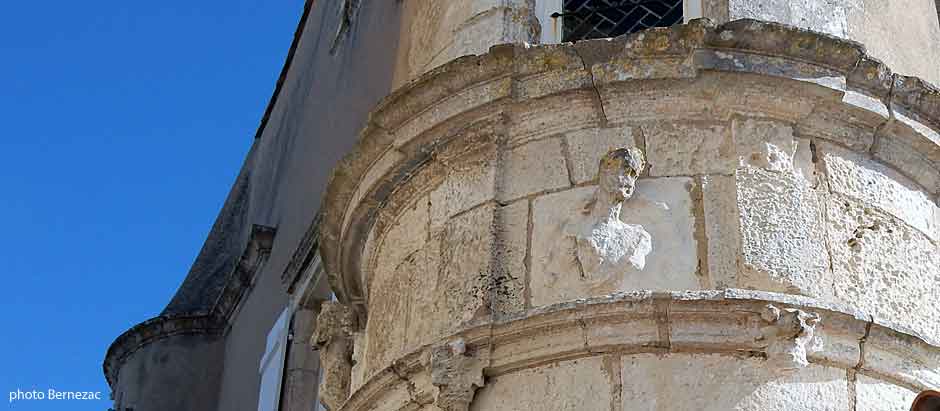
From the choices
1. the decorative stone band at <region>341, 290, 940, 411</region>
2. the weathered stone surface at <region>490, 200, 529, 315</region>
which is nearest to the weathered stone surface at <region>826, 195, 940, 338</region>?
the decorative stone band at <region>341, 290, 940, 411</region>

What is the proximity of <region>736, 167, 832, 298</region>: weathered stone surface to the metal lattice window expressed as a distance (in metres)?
1.09

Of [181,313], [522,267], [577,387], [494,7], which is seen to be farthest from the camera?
[181,313]

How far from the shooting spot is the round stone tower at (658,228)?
4.64 metres

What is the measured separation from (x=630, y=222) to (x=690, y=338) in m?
0.53

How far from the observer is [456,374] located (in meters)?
4.82

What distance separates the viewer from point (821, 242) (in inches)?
194

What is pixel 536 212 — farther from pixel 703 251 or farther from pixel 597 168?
pixel 703 251

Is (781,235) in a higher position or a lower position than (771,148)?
lower

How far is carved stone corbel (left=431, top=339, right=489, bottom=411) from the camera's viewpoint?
4789mm

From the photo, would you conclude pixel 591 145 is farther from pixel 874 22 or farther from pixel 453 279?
pixel 874 22

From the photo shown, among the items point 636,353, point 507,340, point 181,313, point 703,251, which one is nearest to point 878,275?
point 703,251

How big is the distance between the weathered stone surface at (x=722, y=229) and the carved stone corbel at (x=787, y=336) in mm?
209

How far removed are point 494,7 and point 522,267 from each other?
1451 mm

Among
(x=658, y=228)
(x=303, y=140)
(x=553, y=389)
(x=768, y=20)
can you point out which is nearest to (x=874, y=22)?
(x=768, y=20)
